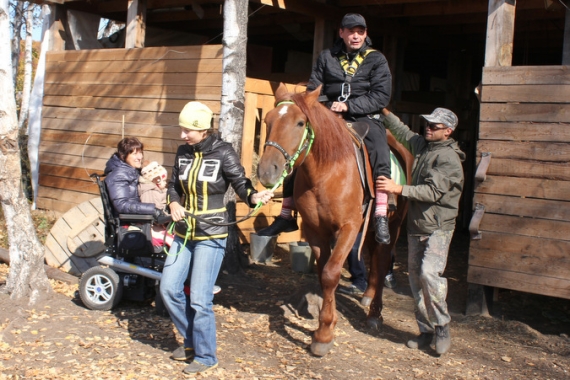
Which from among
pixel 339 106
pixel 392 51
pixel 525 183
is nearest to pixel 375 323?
pixel 525 183

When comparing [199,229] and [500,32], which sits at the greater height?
[500,32]

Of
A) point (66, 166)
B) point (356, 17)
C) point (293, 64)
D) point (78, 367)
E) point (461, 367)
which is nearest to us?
point (78, 367)

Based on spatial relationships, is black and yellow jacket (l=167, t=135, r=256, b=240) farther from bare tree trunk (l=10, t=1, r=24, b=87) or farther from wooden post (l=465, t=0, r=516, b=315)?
bare tree trunk (l=10, t=1, r=24, b=87)

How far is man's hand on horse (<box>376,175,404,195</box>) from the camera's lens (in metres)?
5.08

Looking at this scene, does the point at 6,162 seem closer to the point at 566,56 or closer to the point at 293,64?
the point at 566,56

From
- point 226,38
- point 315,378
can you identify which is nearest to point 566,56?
point 226,38

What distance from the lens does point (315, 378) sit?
4.49 metres

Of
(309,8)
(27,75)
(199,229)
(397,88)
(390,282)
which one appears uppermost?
(309,8)

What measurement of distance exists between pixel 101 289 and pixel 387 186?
2.84 m

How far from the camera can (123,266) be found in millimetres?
5652

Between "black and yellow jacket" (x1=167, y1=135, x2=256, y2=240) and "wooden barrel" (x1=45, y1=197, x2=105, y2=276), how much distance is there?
120 inches

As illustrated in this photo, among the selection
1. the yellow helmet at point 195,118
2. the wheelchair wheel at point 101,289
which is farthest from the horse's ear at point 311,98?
the wheelchair wheel at point 101,289

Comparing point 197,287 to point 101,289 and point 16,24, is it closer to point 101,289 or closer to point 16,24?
point 101,289

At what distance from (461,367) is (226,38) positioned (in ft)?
13.5
